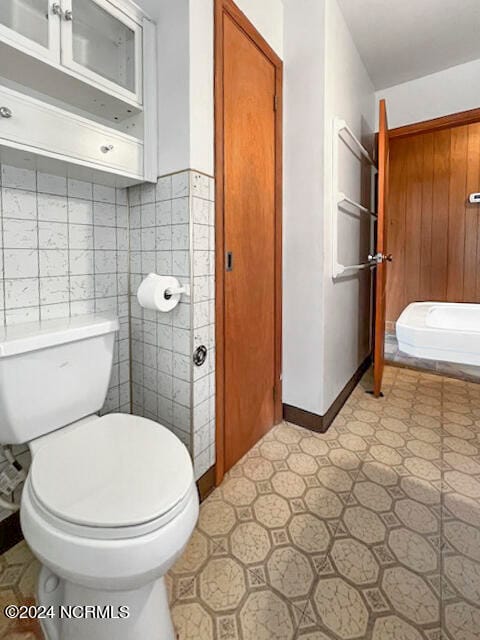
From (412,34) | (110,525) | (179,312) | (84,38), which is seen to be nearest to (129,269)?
(179,312)

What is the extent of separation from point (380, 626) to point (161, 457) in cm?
73

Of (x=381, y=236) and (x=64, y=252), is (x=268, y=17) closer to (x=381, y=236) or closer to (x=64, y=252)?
(x=381, y=236)

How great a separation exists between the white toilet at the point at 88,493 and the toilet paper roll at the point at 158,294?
0.57 feet

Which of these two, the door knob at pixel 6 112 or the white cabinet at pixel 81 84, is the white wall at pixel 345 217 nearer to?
the white cabinet at pixel 81 84

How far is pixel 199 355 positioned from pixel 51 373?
0.49 meters

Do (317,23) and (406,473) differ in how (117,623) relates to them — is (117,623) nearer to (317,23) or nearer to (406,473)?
(406,473)

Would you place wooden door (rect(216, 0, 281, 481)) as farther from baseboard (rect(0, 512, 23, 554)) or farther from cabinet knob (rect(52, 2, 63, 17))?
baseboard (rect(0, 512, 23, 554))

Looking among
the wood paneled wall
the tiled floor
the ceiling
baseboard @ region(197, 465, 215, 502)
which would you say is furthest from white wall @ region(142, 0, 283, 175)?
the wood paneled wall

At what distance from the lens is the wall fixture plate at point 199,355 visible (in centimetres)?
126

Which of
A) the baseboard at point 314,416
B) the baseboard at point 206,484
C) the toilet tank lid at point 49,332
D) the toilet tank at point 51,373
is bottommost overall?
the baseboard at point 206,484

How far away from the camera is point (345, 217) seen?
79.8 inches

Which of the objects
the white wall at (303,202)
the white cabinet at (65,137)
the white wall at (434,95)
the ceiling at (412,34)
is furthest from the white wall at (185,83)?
the white wall at (434,95)

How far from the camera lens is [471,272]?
10.2ft

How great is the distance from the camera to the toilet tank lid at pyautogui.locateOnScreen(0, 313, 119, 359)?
941mm
